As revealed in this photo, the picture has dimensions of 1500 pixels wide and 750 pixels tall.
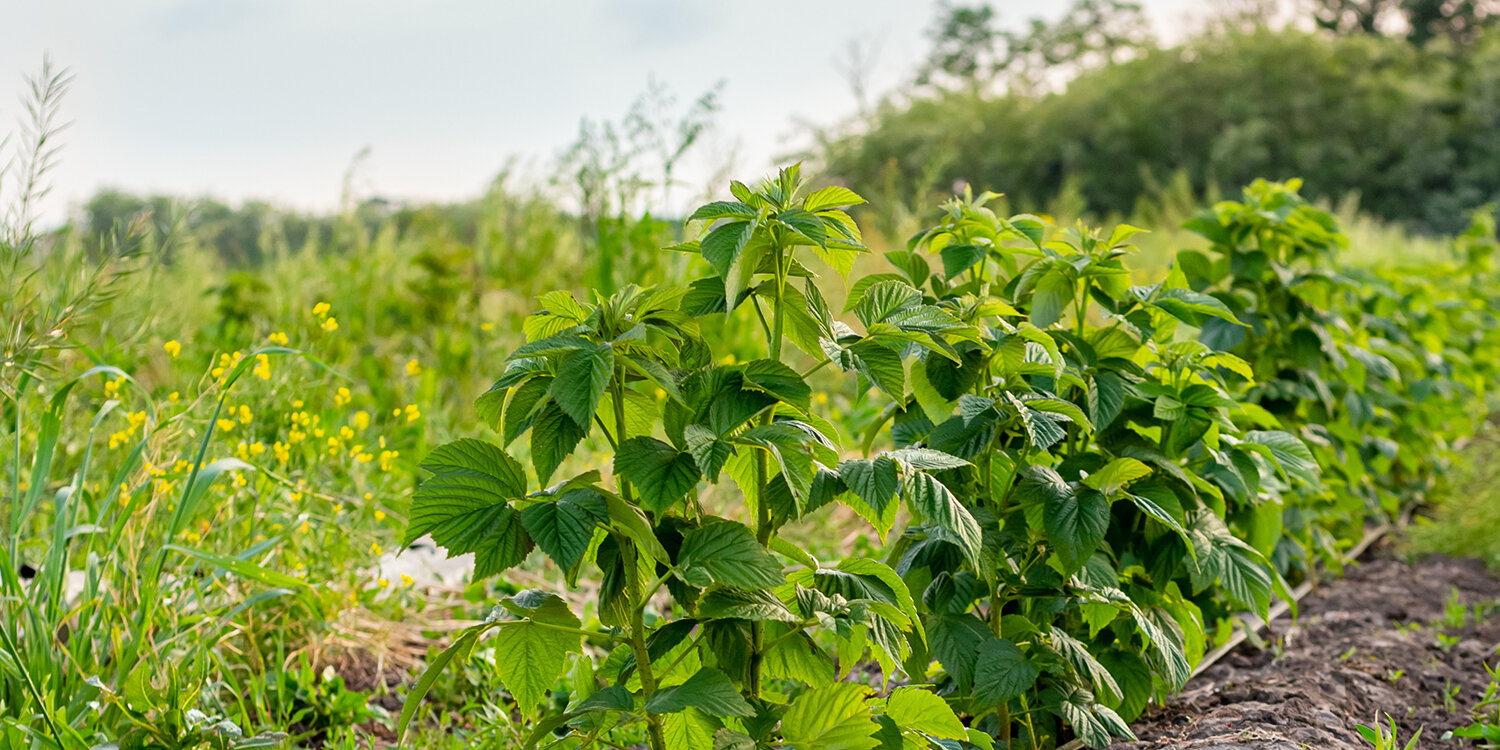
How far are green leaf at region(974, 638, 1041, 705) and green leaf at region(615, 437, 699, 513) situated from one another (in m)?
0.54

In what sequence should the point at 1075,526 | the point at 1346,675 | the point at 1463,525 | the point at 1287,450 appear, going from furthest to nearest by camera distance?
the point at 1463,525 → the point at 1346,675 → the point at 1287,450 → the point at 1075,526

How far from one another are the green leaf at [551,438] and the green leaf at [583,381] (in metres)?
0.07

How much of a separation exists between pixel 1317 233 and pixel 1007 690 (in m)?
1.92

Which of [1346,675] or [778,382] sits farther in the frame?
[1346,675]

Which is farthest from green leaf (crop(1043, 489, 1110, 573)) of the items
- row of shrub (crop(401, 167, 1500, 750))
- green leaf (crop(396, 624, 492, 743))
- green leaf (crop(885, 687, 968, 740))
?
green leaf (crop(396, 624, 492, 743))

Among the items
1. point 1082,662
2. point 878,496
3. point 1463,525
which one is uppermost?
point 878,496

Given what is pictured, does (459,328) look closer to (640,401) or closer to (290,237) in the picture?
(640,401)

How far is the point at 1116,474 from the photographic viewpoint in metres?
1.52

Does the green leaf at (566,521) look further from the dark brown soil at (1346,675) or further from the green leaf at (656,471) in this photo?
the dark brown soil at (1346,675)

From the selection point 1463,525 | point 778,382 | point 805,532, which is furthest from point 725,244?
point 1463,525

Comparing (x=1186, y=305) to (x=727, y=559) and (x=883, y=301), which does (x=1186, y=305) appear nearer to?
(x=883, y=301)

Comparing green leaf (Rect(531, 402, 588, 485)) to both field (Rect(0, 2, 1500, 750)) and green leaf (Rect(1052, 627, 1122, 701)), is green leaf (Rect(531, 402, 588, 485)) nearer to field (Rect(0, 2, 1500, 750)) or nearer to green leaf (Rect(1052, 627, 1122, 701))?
field (Rect(0, 2, 1500, 750))

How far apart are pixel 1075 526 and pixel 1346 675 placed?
1140mm

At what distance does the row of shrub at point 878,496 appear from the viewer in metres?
1.20
